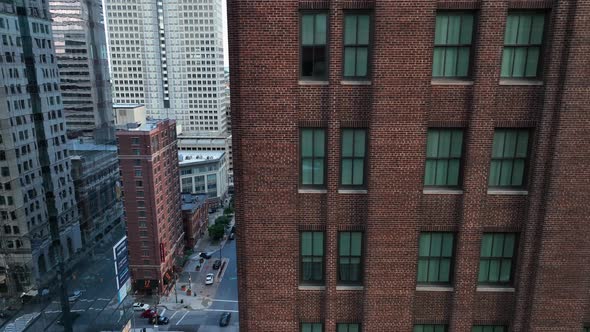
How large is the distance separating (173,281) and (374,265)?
79657 millimetres

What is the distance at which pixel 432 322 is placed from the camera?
49.4ft

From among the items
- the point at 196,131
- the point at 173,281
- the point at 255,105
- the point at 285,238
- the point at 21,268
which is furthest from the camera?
the point at 196,131

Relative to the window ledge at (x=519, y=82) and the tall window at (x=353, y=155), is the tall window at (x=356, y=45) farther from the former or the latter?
the window ledge at (x=519, y=82)

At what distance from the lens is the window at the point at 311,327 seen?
1527 centimetres

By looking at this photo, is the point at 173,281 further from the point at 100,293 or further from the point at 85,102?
the point at 85,102

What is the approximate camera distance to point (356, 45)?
12.8m

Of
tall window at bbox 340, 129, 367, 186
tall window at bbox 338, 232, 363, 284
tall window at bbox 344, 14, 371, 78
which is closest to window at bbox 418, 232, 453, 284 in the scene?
tall window at bbox 338, 232, 363, 284

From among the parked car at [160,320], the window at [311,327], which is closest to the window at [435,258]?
the window at [311,327]

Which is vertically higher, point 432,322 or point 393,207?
point 393,207

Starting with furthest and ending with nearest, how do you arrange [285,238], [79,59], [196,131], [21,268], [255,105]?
[196,131] < [79,59] < [21,268] < [285,238] < [255,105]

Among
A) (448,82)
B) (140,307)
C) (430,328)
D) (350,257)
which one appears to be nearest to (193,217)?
(140,307)

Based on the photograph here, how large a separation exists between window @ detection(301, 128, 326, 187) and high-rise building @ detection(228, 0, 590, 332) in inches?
1.9

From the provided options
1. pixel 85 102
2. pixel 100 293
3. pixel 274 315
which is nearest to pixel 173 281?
pixel 100 293

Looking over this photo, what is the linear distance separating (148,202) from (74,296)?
42.0 metres
